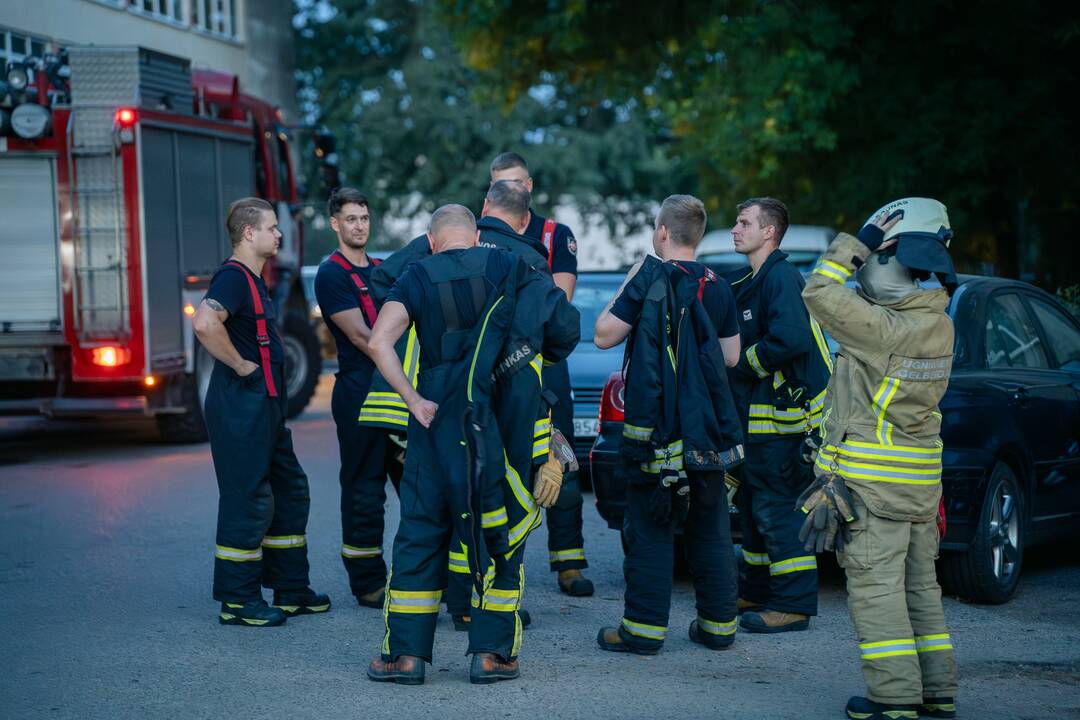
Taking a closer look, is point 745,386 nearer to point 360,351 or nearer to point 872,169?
point 360,351

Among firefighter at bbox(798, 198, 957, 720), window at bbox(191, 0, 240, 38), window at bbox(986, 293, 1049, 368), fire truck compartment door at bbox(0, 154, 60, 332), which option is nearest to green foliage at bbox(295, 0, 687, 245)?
window at bbox(191, 0, 240, 38)

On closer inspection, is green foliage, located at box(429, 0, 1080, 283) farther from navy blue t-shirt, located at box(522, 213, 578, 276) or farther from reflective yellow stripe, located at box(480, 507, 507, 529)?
reflective yellow stripe, located at box(480, 507, 507, 529)

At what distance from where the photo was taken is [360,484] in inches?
268

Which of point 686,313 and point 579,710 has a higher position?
point 686,313

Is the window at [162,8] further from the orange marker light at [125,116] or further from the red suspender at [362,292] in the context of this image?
the red suspender at [362,292]

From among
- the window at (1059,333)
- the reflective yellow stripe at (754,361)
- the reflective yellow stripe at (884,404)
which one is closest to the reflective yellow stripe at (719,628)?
the reflective yellow stripe at (754,361)

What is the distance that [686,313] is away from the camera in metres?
5.86

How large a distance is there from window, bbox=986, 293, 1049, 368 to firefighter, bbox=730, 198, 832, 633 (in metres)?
1.12

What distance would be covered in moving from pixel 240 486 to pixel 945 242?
10.8ft

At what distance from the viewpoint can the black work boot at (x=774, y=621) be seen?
6.33 metres

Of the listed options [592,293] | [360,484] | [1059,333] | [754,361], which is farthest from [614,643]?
[592,293]

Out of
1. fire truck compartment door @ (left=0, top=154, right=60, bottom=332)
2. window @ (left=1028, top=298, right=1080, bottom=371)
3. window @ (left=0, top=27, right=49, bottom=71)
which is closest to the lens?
window @ (left=1028, top=298, right=1080, bottom=371)

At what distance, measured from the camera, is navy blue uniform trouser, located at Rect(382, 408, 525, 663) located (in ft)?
17.9

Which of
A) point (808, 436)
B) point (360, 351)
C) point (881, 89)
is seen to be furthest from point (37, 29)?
point (808, 436)
